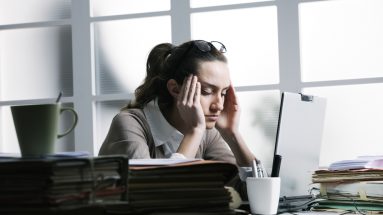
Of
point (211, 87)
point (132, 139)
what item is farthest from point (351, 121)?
point (132, 139)

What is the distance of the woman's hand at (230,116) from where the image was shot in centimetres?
252

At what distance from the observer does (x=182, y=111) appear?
7.39 ft

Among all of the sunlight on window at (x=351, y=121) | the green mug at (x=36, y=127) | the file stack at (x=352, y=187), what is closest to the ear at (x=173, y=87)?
the file stack at (x=352, y=187)

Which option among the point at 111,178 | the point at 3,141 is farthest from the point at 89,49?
the point at 111,178

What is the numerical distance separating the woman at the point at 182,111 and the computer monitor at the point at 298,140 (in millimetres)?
435

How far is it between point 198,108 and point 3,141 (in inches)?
63.3

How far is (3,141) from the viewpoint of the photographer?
11.3 ft

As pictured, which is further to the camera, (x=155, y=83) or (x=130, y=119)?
(x=155, y=83)

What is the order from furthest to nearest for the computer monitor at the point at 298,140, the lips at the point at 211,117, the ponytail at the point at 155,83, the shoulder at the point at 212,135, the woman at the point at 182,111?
1. the shoulder at the point at 212,135
2. the ponytail at the point at 155,83
3. the lips at the point at 211,117
4. the woman at the point at 182,111
5. the computer monitor at the point at 298,140

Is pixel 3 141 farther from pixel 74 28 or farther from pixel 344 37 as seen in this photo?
pixel 344 37

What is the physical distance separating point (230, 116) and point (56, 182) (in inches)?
68.2

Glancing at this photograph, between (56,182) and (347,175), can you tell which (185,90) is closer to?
(347,175)

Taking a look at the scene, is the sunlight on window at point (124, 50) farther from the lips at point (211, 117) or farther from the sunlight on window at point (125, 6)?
the lips at point (211, 117)

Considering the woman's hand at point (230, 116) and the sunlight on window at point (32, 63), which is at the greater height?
the sunlight on window at point (32, 63)
